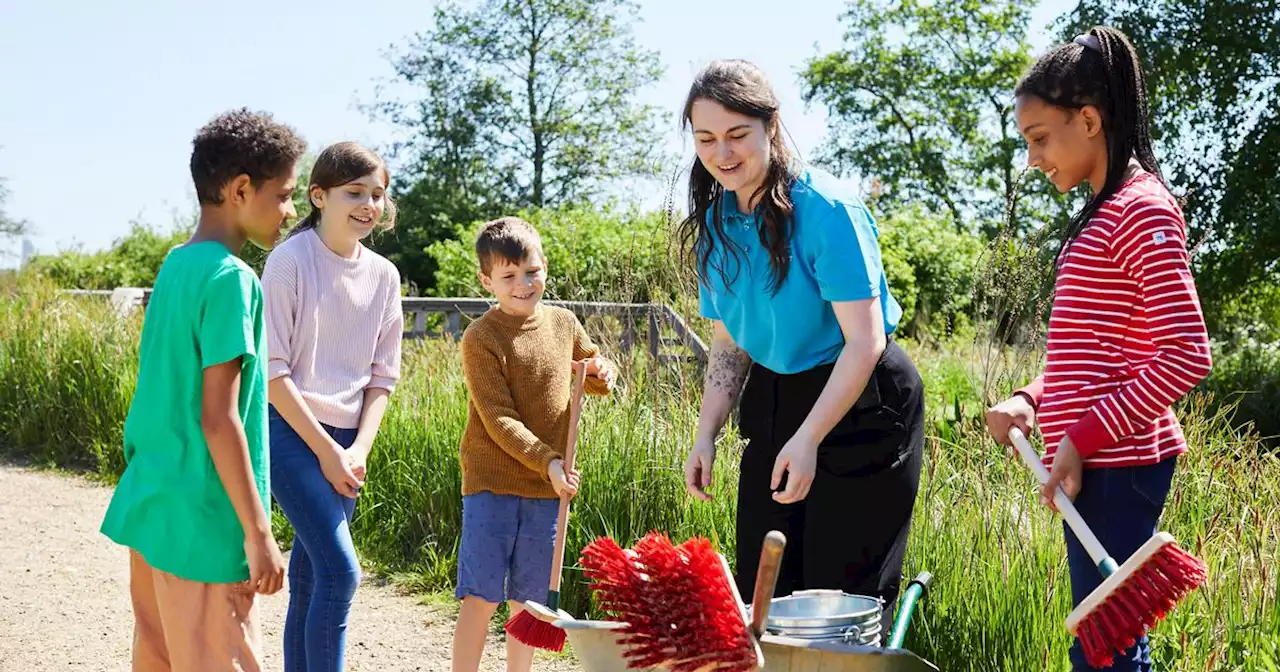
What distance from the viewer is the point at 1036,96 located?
238cm

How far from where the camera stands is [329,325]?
11.3ft

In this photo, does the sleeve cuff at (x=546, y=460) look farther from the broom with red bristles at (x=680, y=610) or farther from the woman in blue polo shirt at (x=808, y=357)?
the broom with red bristles at (x=680, y=610)

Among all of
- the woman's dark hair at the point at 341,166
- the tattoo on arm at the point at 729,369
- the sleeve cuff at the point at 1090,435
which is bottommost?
the sleeve cuff at the point at 1090,435

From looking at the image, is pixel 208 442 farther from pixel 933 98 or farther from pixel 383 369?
pixel 933 98

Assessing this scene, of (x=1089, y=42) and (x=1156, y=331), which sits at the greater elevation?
(x=1089, y=42)

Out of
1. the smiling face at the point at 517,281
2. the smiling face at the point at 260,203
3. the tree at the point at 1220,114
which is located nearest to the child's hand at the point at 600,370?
the smiling face at the point at 517,281

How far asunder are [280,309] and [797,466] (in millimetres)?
1547

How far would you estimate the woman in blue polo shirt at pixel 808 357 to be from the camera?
8.34 feet

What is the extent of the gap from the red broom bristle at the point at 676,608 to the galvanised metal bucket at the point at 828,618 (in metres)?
0.07

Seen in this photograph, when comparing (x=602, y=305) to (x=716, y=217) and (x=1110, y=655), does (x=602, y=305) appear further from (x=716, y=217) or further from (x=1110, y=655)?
(x=1110, y=655)

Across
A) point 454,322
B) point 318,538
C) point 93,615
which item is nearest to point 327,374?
point 318,538

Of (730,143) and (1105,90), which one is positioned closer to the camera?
(1105,90)

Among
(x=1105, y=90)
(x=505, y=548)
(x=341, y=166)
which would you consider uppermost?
(x=1105, y=90)

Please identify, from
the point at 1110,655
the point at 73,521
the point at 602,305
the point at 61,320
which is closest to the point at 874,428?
the point at 1110,655
